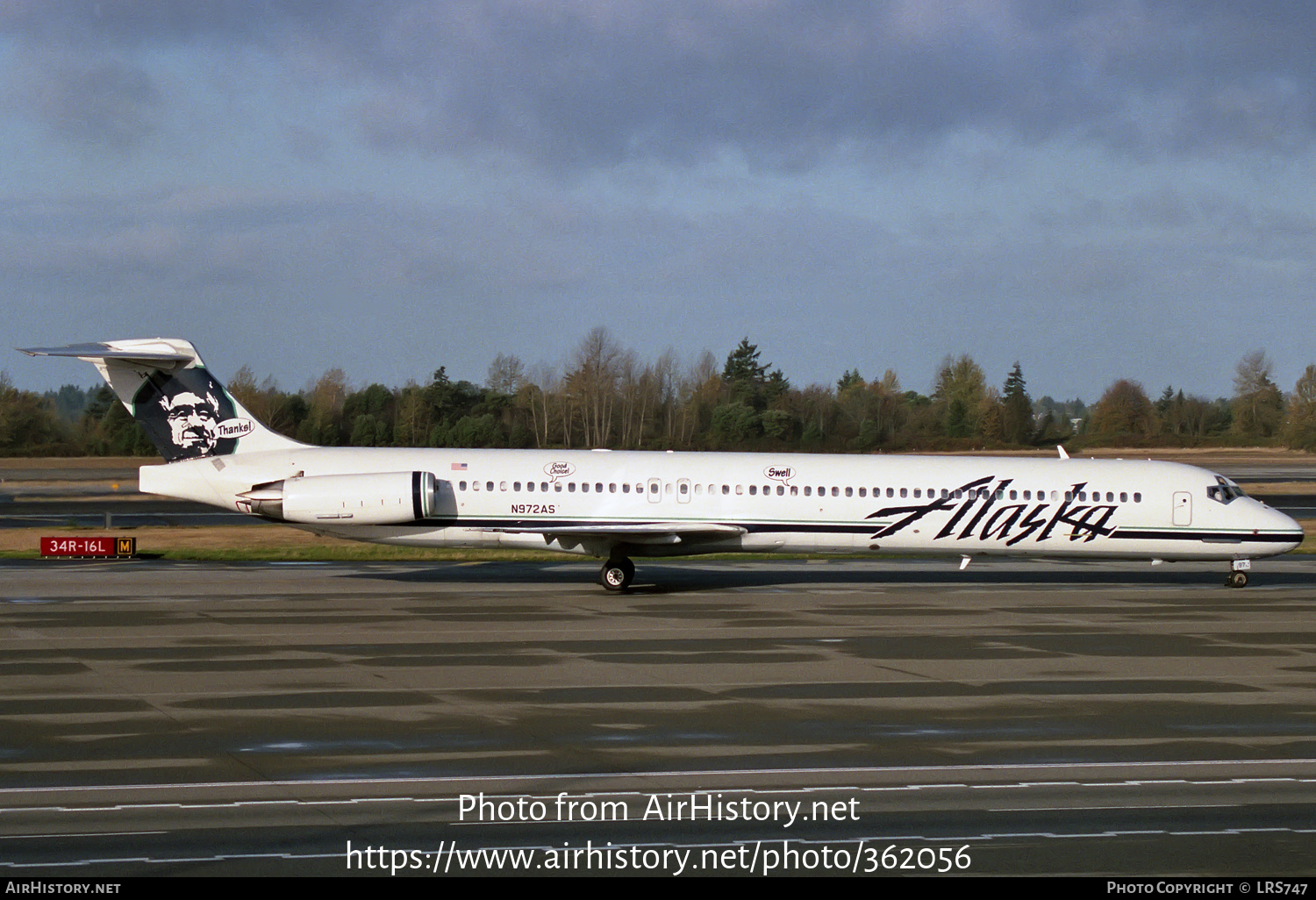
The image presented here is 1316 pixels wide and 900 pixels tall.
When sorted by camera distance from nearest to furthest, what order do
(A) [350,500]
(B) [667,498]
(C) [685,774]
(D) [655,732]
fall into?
(C) [685,774], (D) [655,732], (A) [350,500], (B) [667,498]

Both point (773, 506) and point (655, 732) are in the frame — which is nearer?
point (655, 732)

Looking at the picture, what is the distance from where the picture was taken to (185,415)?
26.7 m

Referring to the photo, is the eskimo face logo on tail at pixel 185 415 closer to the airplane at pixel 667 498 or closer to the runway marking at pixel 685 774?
the airplane at pixel 667 498

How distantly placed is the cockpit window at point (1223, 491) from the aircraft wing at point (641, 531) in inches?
413

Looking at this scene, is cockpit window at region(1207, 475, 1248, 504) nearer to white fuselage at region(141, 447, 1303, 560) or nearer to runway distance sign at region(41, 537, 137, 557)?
white fuselage at region(141, 447, 1303, 560)

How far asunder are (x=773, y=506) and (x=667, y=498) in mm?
2316

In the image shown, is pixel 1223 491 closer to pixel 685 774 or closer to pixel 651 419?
pixel 685 774

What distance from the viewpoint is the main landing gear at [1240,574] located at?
26734 millimetres

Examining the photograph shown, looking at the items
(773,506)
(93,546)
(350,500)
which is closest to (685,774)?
(773,506)

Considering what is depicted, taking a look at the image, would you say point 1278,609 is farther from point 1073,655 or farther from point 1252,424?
point 1252,424

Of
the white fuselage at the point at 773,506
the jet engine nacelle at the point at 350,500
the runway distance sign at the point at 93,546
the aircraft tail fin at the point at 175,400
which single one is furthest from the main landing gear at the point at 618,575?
the runway distance sign at the point at 93,546

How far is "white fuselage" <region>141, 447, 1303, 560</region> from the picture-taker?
85.3 feet

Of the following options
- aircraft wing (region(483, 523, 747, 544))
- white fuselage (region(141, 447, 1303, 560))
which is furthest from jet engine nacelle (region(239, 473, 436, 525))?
aircraft wing (region(483, 523, 747, 544))
